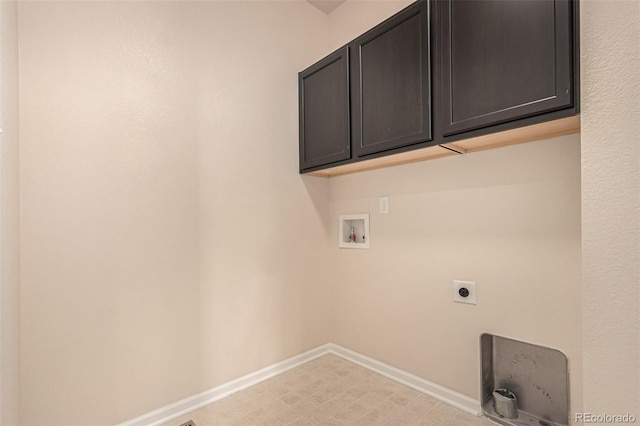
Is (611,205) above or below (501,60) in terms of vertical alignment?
below

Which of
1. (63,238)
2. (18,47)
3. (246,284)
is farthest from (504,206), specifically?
(18,47)

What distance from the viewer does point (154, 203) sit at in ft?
5.38

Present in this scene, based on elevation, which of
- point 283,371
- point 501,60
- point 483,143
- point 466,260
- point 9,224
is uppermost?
point 501,60

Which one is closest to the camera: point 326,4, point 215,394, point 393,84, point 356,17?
point 393,84

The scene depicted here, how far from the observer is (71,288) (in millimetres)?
1401

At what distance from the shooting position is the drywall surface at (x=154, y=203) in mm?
1354

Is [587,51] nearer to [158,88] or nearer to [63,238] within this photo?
[158,88]

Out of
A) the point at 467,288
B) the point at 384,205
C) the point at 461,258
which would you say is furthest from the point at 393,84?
the point at 467,288

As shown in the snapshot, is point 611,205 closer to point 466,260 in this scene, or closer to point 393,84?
point 466,260

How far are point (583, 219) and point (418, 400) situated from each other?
1367 mm

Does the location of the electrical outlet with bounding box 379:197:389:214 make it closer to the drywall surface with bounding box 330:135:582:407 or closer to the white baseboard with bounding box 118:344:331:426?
the drywall surface with bounding box 330:135:582:407

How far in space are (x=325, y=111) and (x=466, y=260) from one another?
135cm

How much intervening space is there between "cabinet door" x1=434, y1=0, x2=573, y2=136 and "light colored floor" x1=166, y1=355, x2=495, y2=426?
5.00ft

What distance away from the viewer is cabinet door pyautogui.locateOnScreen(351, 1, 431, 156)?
1.53m
